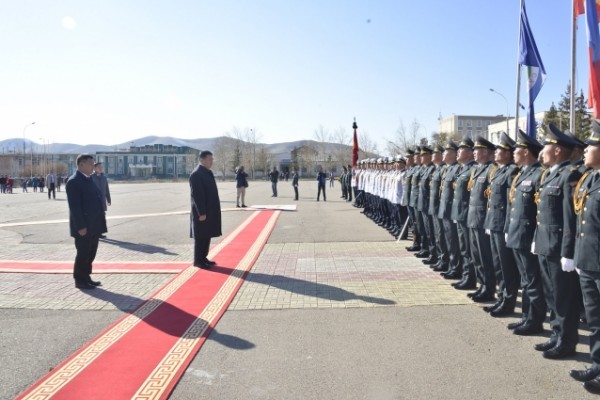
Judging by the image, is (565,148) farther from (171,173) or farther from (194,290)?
(171,173)

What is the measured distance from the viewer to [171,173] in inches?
4299

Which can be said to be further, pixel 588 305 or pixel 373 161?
pixel 373 161

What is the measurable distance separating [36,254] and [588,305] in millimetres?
9910

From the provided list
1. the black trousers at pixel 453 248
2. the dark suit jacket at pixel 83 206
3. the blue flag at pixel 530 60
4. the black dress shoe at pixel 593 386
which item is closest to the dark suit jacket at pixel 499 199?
the black trousers at pixel 453 248

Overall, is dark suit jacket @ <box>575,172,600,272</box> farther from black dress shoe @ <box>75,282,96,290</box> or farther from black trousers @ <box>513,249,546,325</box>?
black dress shoe @ <box>75,282,96,290</box>

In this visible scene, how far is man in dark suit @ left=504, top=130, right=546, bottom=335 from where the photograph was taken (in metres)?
4.66

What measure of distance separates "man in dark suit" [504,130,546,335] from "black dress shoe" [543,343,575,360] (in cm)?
54

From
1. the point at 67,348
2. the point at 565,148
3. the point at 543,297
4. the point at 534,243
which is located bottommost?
the point at 67,348

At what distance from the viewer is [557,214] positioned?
420cm

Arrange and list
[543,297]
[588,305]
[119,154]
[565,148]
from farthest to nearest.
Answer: [119,154] < [543,297] < [565,148] < [588,305]

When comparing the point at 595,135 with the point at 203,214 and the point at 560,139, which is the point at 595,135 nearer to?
the point at 560,139

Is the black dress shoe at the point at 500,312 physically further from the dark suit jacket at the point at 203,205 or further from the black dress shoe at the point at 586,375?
the dark suit jacket at the point at 203,205

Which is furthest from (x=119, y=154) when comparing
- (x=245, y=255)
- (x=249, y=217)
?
(x=245, y=255)

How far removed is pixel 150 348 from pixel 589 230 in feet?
13.3
